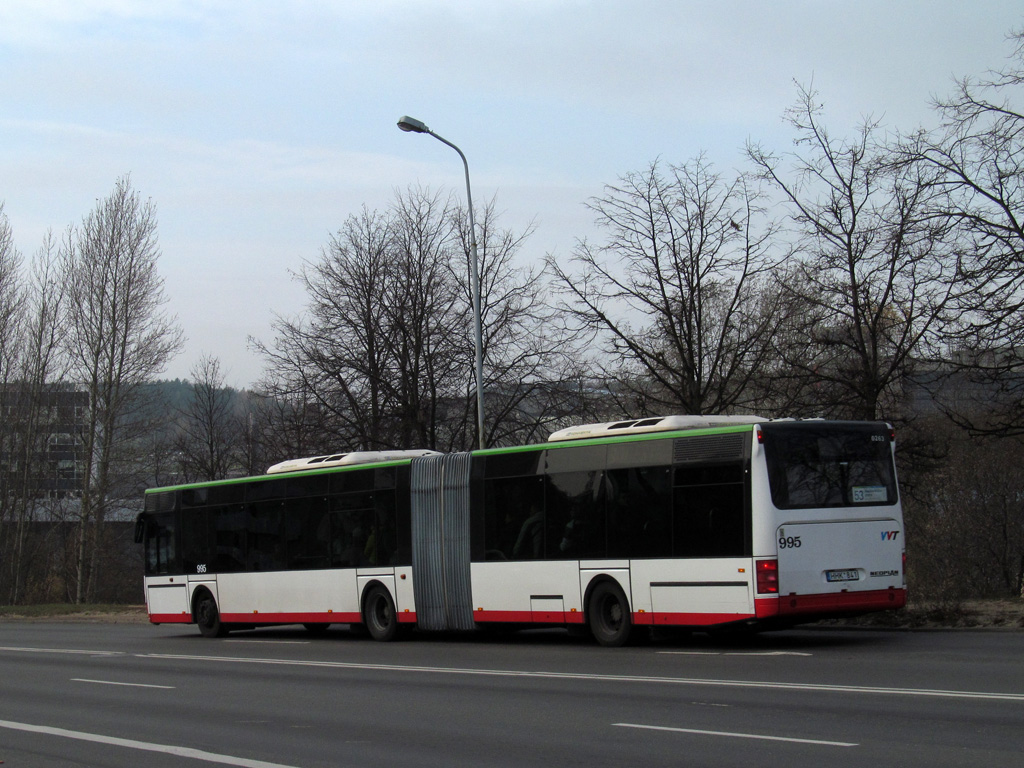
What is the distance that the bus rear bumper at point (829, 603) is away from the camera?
47.3ft

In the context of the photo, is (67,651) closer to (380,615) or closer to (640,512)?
(380,615)

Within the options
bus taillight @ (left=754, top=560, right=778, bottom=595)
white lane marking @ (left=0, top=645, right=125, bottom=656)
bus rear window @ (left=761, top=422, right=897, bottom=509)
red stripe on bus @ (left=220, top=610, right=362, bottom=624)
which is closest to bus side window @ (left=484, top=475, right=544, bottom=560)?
red stripe on bus @ (left=220, top=610, right=362, bottom=624)

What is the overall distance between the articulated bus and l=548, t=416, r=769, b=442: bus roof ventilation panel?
3 centimetres

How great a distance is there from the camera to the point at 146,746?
9375 millimetres

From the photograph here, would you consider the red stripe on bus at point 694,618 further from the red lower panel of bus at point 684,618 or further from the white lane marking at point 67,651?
the white lane marking at point 67,651

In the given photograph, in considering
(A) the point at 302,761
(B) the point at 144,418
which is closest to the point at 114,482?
(B) the point at 144,418

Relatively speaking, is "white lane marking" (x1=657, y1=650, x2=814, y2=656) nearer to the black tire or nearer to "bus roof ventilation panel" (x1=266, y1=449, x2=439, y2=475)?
"bus roof ventilation panel" (x1=266, y1=449, x2=439, y2=475)

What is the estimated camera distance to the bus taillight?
14.4 meters

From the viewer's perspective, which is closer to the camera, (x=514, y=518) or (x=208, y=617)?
(x=514, y=518)

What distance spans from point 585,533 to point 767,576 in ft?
10.8

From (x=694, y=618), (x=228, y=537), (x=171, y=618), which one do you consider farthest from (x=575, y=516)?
(x=171, y=618)

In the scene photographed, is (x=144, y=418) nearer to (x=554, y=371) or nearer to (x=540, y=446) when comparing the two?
(x=554, y=371)

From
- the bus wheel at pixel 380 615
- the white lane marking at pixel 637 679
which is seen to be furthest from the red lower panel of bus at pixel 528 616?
the white lane marking at pixel 637 679

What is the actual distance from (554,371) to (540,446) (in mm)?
16323
